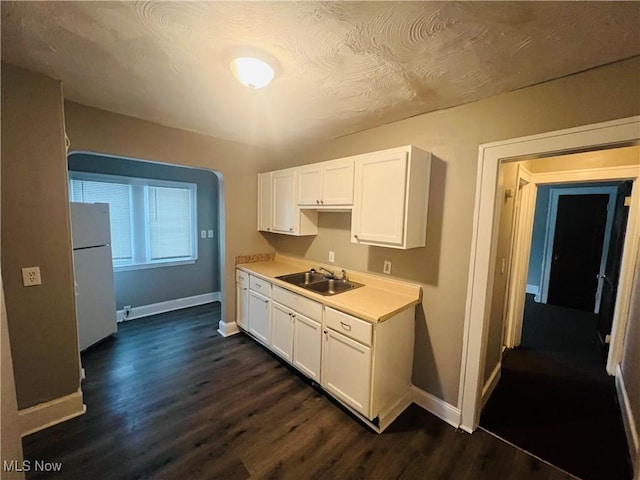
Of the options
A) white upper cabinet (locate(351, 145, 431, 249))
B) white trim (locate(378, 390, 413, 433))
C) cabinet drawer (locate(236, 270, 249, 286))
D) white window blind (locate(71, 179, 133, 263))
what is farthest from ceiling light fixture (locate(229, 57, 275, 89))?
white window blind (locate(71, 179, 133, 263))

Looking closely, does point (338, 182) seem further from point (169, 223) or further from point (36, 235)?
point (169, 223)

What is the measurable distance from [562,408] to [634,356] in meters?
0.69

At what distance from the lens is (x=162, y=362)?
2.74 metres

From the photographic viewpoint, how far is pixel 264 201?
11.2 feet

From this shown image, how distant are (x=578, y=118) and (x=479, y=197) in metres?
0.63

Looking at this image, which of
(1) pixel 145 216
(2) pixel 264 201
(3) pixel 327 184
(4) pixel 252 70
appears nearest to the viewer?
(4) pixel 252 70

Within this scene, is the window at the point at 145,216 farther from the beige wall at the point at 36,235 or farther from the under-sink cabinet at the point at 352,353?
the under-sink cabinet at the point at 352,353

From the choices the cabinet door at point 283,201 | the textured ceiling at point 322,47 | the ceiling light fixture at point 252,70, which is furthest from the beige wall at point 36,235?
the cabinet door at point 283,201

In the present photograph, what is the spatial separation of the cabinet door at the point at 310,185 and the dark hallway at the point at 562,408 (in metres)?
2.37

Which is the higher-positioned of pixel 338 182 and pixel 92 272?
pixel 338 182

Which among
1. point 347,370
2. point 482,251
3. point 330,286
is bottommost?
point 347,370

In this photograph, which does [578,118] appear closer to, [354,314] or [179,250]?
[354,314]

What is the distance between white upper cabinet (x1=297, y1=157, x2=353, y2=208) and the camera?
7.67 feet

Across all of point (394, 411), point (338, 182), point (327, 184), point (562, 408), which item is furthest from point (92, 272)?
point (562, 408)
